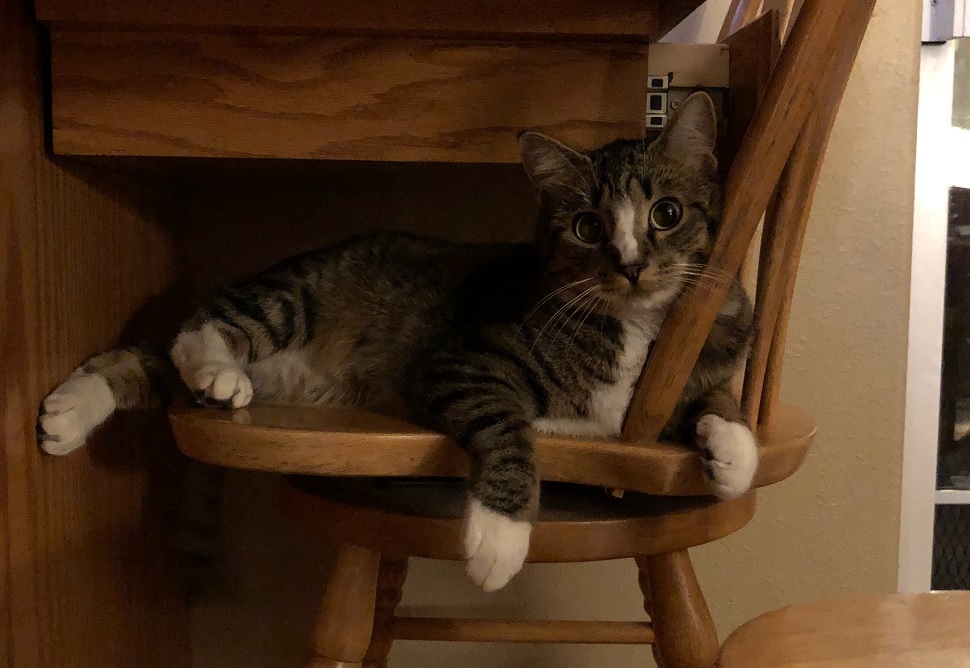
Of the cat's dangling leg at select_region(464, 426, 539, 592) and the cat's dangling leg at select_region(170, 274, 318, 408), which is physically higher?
the cat's dangling leg at select_region(170, 274, 318, 408)

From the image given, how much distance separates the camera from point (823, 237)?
118cm

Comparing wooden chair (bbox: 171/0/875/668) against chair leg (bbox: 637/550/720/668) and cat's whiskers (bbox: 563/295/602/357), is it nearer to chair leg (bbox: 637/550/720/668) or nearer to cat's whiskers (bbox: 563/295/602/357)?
chair leg (bbox: 637/550/720/668)

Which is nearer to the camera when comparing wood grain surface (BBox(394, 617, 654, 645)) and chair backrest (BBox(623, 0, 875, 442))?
chair backrest (BBox(623, 0, 875, 442))

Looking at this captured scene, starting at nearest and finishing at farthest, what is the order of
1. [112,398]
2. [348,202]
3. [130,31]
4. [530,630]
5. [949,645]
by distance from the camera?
1. [949,645]
2. [130,31]
3. [112,398]
4. [530,630]
5. [348,202]

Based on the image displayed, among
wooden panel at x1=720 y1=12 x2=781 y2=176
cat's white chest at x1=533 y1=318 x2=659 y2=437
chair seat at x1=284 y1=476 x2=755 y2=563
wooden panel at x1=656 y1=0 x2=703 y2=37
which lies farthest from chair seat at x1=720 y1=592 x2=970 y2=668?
wooden panel at x1=656 y1=0 x2=703 y2=37

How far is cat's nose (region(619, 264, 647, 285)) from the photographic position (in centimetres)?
67

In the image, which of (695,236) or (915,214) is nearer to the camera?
(695,236)

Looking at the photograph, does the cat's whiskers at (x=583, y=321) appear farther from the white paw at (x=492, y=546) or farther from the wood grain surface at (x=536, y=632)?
the wood grain surface at (x=536, y=632)

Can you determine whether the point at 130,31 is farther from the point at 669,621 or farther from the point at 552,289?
the point at 669,621

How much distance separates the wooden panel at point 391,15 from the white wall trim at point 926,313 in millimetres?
780

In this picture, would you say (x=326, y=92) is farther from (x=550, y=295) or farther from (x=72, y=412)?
(x=72, y=412)

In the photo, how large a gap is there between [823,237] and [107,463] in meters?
1.07

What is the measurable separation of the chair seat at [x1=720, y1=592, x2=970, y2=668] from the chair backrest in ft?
A: 0.58

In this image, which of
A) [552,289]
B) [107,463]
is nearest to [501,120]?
[552,289]
